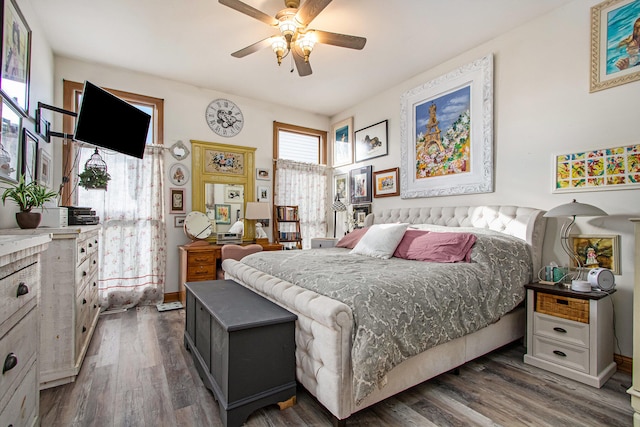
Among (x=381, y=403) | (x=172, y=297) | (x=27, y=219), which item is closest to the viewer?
(x=381, y=403)

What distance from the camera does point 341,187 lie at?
5.46 metres

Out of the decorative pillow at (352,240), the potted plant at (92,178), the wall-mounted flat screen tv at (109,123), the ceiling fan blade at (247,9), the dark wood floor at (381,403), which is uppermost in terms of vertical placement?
the ceiling fan blade at (247,9)

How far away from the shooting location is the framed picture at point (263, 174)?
5000mm

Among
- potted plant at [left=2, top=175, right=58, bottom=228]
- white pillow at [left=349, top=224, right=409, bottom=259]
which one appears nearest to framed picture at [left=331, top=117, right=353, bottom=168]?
white pillow at [left=349, top=224, right=409, bottom=259]

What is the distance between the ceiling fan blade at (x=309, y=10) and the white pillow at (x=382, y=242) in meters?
1.94

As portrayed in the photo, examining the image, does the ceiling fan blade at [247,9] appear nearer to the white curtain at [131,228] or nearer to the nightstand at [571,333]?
the white curtain at [131,228]

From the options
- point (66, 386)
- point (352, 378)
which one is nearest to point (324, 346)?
point (352, 378)

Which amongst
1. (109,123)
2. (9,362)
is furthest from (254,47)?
(9,362)

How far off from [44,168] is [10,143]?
3.68ft

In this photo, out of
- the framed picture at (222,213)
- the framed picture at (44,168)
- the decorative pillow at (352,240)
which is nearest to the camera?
the framed picture at (44,168)

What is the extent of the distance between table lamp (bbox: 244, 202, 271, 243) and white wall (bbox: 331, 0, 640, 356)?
2647 mm

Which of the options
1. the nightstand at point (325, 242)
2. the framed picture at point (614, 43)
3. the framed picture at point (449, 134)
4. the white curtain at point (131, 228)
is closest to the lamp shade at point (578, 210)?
the framed picture at point (449, 134)

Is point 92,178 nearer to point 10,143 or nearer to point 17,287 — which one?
point 10,143

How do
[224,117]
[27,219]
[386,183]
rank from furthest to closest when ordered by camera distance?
[224,117], [386,183], [27,219]
